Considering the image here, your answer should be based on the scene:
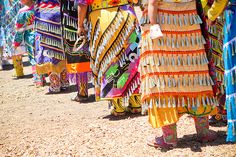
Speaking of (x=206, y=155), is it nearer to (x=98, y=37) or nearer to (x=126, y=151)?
(x=126, y=151)

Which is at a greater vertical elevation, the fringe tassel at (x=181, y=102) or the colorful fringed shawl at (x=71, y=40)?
the colorful fringed shawl at (x=71, y=40)

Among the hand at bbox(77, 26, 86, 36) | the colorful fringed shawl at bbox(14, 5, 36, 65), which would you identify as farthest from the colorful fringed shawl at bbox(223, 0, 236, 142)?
the colorful fringed shawl at bbox(14, 5, 36, 65)

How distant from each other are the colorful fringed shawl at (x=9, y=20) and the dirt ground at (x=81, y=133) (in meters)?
3.30

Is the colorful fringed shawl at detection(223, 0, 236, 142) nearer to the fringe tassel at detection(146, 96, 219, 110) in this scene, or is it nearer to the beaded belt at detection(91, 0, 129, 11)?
the fringe tassel at detection(146, 96, 219, 110)

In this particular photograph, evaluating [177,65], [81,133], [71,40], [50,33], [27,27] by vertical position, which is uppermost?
[27,27]

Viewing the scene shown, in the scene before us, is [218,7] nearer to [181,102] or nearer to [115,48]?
[181,102]

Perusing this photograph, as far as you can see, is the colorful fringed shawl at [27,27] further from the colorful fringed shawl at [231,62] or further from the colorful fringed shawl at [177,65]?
the colorful fringed shawl at [231,62]

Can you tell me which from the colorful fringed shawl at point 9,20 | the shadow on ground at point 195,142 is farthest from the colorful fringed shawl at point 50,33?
the shadow on ground at point 195,142

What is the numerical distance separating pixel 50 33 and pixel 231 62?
4.31 metres

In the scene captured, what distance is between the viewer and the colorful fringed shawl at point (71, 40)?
21.2 ft

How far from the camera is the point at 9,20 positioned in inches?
412

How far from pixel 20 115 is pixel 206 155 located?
3.33 meters

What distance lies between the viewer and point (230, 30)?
140 inches

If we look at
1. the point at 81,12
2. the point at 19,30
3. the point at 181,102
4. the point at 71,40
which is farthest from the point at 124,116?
the point at 19,30
